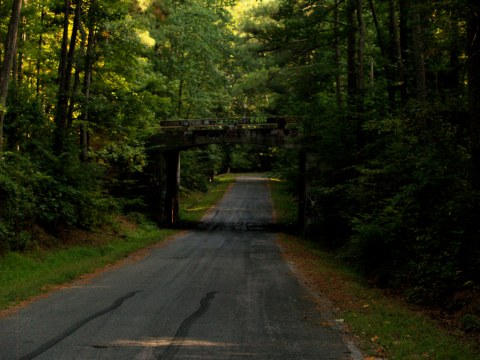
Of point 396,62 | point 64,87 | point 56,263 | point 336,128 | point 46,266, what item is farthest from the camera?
point 336,128

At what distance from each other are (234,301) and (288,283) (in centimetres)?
254

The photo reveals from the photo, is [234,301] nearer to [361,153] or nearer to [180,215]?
[361,153]

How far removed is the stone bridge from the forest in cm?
114

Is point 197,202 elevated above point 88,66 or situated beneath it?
situated beneath

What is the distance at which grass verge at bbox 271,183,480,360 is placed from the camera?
596cm

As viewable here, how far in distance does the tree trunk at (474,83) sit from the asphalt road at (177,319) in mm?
4043

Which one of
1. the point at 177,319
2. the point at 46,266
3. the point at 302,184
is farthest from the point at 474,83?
the point at 302,184

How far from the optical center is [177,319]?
7.40 m

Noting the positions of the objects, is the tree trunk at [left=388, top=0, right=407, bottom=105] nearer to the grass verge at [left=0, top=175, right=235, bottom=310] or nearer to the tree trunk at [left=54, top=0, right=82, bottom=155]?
the grass verge at [left=0, top=175, right=235, bottom=310]

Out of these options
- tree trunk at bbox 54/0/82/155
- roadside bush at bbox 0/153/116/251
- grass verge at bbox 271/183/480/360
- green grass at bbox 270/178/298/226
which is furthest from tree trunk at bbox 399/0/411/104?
green grass at bbox 270/178/298/226

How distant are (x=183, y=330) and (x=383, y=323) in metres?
3.10

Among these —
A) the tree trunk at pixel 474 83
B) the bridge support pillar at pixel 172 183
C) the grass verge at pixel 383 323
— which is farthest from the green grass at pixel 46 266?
the bridge support pillar at pixel 172 183

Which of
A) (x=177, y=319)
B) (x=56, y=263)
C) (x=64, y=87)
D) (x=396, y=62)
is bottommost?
(x=56, y=263)

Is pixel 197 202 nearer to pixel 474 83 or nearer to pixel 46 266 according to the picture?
pixel 46 266
